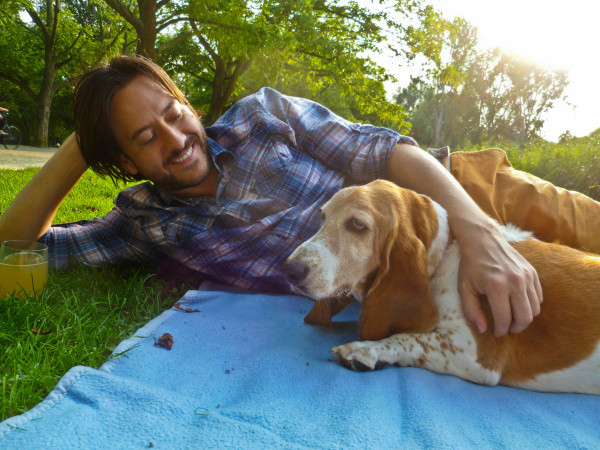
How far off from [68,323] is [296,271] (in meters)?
1.57

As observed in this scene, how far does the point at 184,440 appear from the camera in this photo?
161 centimetres

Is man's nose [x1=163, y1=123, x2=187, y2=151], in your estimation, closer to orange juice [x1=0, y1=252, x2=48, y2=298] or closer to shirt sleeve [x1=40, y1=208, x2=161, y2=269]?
shirt sleeve [x1=40, y1=208, x2=161, y2=269]

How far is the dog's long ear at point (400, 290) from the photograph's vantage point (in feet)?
7.18

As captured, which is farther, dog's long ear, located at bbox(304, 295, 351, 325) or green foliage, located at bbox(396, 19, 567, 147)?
green foliage, located at bbox(396, 19, 567, 147)

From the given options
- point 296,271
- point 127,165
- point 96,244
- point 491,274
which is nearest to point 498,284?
point 491,274

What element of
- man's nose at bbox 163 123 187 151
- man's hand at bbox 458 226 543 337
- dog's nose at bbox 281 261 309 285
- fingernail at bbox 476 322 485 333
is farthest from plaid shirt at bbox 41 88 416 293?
fingernail at bbox 476 322 485 333

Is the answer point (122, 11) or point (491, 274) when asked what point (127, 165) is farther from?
point (122, 11)

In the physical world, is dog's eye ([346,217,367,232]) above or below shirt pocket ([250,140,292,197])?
below

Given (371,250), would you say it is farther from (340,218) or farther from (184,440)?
(184,440)

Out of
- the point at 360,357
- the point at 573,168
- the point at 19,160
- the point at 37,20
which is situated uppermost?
→ the point at 37,20

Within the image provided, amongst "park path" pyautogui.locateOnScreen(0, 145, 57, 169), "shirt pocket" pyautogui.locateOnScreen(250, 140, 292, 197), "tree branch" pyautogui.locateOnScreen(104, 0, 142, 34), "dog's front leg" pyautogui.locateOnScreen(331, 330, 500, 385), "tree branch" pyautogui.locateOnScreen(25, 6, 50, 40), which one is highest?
"tree branch" pyautogui.locateOnScreen(25, 6, 50, 40)

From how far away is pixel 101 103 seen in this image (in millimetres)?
3070

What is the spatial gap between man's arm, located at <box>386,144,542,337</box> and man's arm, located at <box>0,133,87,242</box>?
119 inches

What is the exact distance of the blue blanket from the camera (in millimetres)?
1639
